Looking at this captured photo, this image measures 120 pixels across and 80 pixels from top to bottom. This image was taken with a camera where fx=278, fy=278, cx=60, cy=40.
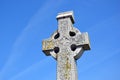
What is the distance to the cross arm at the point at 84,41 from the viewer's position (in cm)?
818

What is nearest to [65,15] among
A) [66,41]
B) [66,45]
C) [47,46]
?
[66,41]

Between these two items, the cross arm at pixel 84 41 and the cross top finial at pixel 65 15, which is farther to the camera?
the cross top finial at pixel 65 15

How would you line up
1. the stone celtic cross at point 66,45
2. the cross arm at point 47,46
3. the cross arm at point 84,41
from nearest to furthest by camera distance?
1. the stone celtic cross at point 66,45
2. the cross arm at point 84,41
3. the cross arm at point 47,46

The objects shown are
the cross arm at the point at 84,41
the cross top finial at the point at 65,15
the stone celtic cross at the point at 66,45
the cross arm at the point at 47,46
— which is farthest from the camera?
the cross top finial at the point at 65,15

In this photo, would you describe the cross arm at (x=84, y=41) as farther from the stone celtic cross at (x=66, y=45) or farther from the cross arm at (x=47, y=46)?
the cross arm at (x=47, y=46)

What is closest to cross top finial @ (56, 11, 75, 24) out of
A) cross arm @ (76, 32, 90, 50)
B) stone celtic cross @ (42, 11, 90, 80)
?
stone celtic cross @ (42, 11, 90, 80)

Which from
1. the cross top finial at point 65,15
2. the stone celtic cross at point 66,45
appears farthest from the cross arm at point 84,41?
the cross top finial at point 65,15

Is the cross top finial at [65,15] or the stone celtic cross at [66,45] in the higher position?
the cross top finial at [65,15]

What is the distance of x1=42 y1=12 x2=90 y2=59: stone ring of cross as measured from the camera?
8203mm

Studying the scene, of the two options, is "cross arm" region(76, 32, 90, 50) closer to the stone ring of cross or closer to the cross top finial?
the stone ring of cross

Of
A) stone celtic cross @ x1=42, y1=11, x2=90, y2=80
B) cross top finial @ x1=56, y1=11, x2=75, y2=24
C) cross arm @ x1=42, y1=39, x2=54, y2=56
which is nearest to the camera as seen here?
stone celtic cross @ x1=42, y1=11, x2=90, y2=80

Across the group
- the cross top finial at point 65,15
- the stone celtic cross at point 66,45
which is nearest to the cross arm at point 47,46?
the stone celtic cross at point 66,45

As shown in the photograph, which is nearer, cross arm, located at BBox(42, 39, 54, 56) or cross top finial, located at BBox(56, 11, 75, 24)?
cross arm, located at BBox(42, 39, 54, 56)

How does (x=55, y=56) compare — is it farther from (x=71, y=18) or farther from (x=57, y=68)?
(x=71, y=18)
